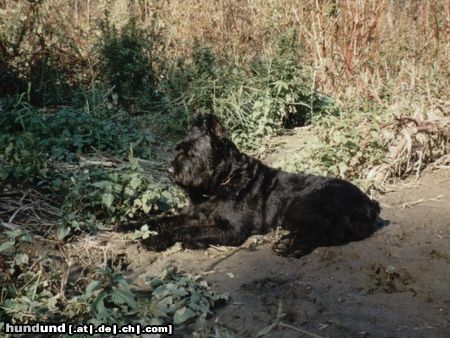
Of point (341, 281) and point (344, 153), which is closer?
point (341, 281)

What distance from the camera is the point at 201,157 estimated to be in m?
5.05

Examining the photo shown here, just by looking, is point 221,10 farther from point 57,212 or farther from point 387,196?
point 57,212

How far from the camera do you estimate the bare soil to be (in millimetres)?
3412

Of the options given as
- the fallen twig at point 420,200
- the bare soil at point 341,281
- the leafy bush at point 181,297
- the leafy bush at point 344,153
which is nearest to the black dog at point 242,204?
the bare soil at point 341,281

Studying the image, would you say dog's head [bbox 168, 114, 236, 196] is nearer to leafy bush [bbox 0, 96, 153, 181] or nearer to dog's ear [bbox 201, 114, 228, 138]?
dog's ear [bbox 201, 114, 228, 138]

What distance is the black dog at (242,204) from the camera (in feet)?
15.9

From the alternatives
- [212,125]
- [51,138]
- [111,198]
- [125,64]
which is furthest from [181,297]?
[125,64]

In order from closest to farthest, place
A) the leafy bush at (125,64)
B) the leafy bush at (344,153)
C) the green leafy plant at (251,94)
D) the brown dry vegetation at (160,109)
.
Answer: the brown dry vegetation at (160,109), the leafy bush at (344,153), the green leafy plant at (251,94), the leafy bush at (125,64)

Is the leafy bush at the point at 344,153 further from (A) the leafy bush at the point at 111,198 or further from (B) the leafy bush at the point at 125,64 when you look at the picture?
(B) the leafy bush at the point at 125,64

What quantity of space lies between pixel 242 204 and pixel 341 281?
141 centimetres

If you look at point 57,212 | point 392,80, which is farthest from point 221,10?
point 57,212

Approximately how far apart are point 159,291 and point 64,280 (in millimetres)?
659

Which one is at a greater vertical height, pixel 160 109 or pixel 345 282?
pixel 160 109

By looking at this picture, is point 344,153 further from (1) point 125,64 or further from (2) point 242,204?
(1) point 125,64
